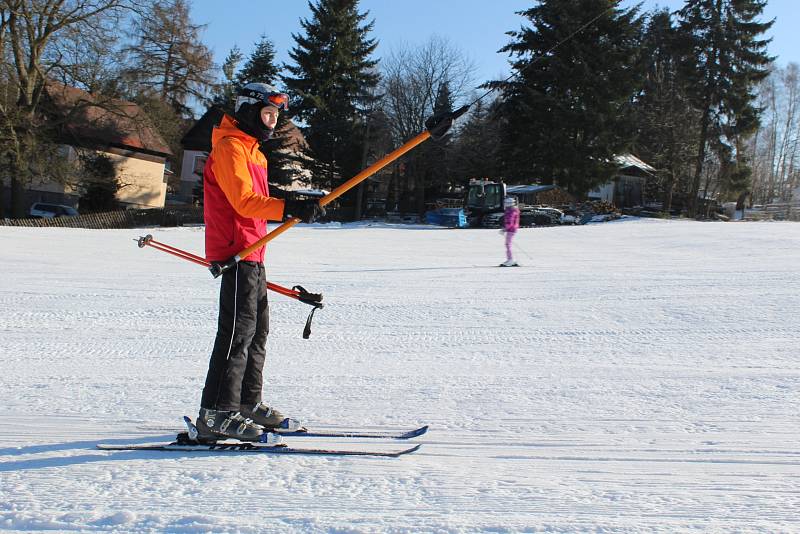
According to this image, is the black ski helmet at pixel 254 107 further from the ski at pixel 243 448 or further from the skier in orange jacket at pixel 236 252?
the ski at pixel 243 448

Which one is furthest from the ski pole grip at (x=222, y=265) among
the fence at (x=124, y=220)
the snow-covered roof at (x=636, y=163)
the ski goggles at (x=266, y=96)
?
the snow-covered roof at (x=636, y=163)

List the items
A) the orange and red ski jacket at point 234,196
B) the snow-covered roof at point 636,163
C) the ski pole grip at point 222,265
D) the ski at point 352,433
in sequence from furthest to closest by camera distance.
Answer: the snow-covered roof at point 636,163
the ski at point 352,433
the ski pole grip at point 222,265
the orange and red ski jacket at point 234,196

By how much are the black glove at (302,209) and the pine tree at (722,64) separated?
4002 centimetres

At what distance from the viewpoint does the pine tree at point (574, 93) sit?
38.3m

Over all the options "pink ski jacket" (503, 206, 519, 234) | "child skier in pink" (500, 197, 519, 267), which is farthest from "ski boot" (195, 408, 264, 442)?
"pink ski jacket" (503, 206, 519, 234)

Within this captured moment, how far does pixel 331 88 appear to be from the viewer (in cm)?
4019

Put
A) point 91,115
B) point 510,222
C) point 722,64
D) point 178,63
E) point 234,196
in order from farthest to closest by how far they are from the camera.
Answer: point 178,63 < point 722,64 < point 91,115 < point 510,222 < point 234,196

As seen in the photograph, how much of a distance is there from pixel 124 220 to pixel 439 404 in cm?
2858

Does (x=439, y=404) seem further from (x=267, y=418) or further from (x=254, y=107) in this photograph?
(x=254, y=107)

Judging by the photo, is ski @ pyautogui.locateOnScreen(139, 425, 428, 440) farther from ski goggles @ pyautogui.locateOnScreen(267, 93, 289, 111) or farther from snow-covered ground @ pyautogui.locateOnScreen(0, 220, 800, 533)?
ski goggles @ pyautogui.locateOnScreen(267, 93, 289, 111)

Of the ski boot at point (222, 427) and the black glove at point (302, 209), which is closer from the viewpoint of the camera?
the black glove at point (302, 209)

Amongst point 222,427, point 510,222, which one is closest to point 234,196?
point 222,427

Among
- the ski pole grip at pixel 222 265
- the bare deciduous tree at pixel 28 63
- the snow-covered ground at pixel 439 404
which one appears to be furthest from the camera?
the bare deciduous tree at pixel 28 63

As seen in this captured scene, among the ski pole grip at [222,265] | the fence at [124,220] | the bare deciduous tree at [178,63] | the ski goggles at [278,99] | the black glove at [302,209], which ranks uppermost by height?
the bare deciduous tree at [178,63]
